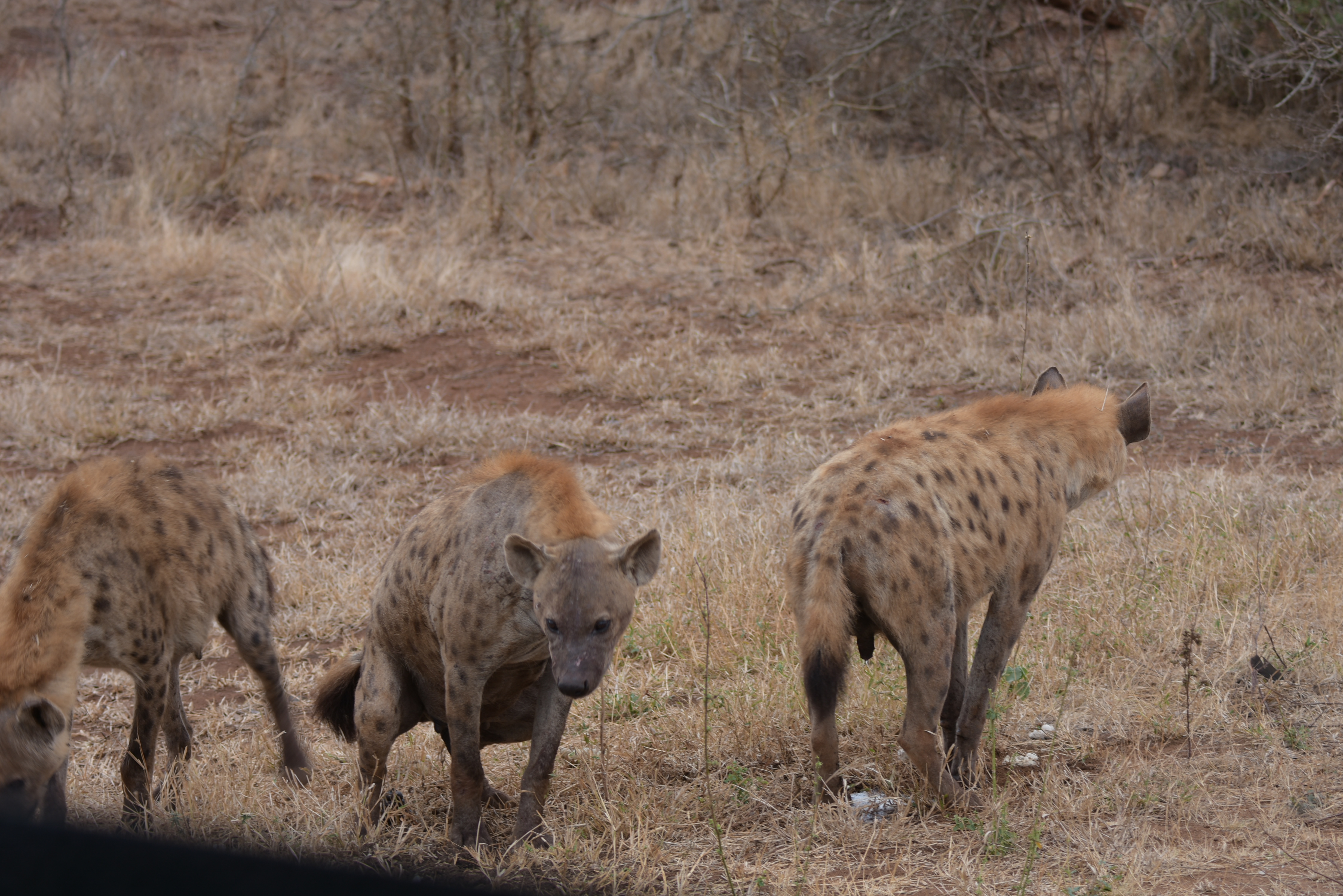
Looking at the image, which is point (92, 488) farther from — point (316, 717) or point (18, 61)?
point (18, 61)

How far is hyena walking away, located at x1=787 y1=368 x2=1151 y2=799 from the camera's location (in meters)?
3.23

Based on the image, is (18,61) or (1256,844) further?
(18,61)

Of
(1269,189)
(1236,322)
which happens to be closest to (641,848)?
(1236,322)

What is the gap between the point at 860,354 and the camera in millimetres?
8547

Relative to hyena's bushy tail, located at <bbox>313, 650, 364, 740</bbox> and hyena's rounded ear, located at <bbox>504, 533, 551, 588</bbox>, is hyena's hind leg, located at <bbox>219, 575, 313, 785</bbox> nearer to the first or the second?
hyena's bushy tail, located at <bbox>313, 650, 364, 740</bbox>

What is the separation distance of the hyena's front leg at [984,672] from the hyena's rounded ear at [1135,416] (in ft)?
3.22

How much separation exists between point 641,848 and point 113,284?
9.08 metres

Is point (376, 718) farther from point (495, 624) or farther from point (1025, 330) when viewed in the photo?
point (1025, 330)

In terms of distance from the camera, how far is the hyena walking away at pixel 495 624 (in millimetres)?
2930

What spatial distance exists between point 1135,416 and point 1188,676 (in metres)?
1.06

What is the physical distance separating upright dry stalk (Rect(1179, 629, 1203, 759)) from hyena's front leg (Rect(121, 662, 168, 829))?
120 inches

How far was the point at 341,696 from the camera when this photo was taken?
3746 millimetres

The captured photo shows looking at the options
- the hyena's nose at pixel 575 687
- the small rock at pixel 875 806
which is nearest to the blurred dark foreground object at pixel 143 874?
the hyena's nose at pixel 575 687

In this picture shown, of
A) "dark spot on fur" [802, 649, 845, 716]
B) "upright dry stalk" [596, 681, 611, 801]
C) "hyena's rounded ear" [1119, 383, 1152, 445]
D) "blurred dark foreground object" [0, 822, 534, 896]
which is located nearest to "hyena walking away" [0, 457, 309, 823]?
"upright dry stalk" [596, 681, 611, 801]
